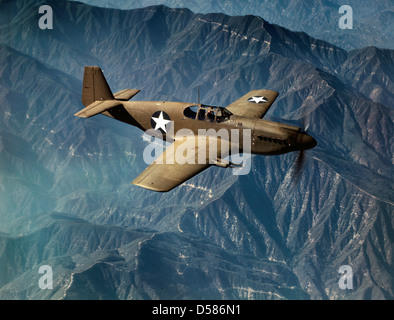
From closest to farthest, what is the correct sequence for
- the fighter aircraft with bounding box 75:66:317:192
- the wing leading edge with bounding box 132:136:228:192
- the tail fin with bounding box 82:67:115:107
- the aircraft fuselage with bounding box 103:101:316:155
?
the wing leading edge with bounding box 132:136:228:192 < the fighter aircraft with bounding box 75:66:317:192 < the aircraft fuselage with bounding box 103:101:316:155 < the tail fin with bounding box 82:67:115:107

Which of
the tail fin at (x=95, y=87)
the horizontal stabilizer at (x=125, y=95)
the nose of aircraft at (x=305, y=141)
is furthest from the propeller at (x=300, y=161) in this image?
the tail fin at (x=95, y=87)

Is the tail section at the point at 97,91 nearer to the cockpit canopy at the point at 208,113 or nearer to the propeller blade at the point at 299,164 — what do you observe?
the cockpit canopy at the point at 208,113

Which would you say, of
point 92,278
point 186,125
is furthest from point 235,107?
point 92,278

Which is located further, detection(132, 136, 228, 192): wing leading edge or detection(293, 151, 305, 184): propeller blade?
detection(293, 151, 305, 184): propeller blade

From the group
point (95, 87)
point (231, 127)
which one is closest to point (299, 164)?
point (231, 127)

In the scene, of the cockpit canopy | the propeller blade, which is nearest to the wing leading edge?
the cockpit canopy

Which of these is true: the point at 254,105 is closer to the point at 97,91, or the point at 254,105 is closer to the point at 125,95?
the point at 125,95

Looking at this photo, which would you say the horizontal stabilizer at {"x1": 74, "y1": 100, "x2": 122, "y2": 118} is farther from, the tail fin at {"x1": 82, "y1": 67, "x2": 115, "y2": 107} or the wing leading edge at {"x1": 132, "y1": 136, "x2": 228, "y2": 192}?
the wing leading edge at {"x1": 132, "y1": 136, "x2": 228, "y2": 192}
